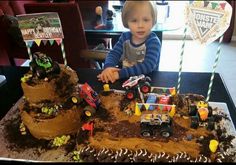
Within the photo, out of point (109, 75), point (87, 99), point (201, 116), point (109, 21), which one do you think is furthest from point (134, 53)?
point (109, 21)

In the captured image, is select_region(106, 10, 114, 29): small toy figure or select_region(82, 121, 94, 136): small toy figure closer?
select_region(82, 121, 94, 136): small toy figure

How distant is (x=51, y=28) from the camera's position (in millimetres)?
954

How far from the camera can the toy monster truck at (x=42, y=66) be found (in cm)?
94

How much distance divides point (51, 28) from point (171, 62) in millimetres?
2242

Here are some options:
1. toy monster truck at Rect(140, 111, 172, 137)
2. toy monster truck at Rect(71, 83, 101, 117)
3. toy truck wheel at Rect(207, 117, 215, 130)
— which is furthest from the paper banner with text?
toy truck wheel at Rect(207, 117, 215, 130)

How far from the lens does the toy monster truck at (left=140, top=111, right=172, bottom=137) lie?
32.4 inches

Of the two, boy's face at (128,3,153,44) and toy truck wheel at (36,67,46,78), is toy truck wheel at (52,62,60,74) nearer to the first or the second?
toy truck wheel at (36,67,46,78)

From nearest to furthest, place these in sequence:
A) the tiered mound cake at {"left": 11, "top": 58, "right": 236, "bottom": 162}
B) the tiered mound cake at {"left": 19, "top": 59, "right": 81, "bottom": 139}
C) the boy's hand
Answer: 1. the tiered mound cake at {"left": 11, "top": 58, "right": 236, "bottom": 162}
2. the tiered mound cake at {"left": 19, "top": 59, "right": 81, "bottom": 139}
3. the boy's hand

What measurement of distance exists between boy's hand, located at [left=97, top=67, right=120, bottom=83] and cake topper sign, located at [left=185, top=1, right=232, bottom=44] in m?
0.46

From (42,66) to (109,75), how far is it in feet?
1.20

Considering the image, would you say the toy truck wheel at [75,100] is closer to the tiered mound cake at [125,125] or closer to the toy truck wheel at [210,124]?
the tiered mound cake at [125,125]

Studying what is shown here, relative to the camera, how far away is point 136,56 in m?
1.31

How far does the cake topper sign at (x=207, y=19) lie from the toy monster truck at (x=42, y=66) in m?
0.47

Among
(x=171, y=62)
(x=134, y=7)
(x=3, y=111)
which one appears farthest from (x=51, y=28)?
(x=171, y=62)
